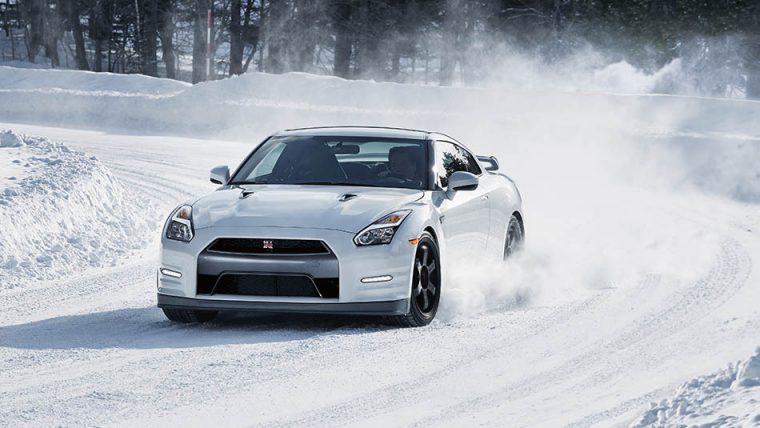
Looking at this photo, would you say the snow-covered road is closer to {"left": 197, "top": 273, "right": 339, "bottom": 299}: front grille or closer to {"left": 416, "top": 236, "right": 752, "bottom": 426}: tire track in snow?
{"left": 416, "top": 236, "right": 752, "bottom": 426}: tire track in snow

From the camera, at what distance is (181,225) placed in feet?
27.6

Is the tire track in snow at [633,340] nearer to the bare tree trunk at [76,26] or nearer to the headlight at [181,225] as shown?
the headlight at [181,225]

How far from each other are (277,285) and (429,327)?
1046 mm

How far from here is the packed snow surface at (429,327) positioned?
20.7ft

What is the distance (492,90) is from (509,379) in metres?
26.2

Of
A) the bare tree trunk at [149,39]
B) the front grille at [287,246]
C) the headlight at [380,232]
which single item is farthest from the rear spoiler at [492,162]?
the bare tree trunk at [149,39]

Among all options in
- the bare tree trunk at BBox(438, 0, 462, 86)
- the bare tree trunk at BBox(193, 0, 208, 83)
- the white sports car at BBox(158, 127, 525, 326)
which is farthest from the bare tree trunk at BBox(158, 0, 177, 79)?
the white sports car at BBox(158, 127, 525, 326)

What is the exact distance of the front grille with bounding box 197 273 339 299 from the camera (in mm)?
8077

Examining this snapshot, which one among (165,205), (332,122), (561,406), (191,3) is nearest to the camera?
(561,406)

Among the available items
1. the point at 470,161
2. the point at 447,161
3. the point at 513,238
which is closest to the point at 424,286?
the point at 447,161

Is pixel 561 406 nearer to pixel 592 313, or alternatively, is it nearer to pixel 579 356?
pixel 579 356

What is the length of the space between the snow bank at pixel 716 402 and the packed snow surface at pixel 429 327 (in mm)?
24

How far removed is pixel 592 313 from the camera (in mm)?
9203

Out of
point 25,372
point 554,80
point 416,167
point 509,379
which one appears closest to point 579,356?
point 509,379
